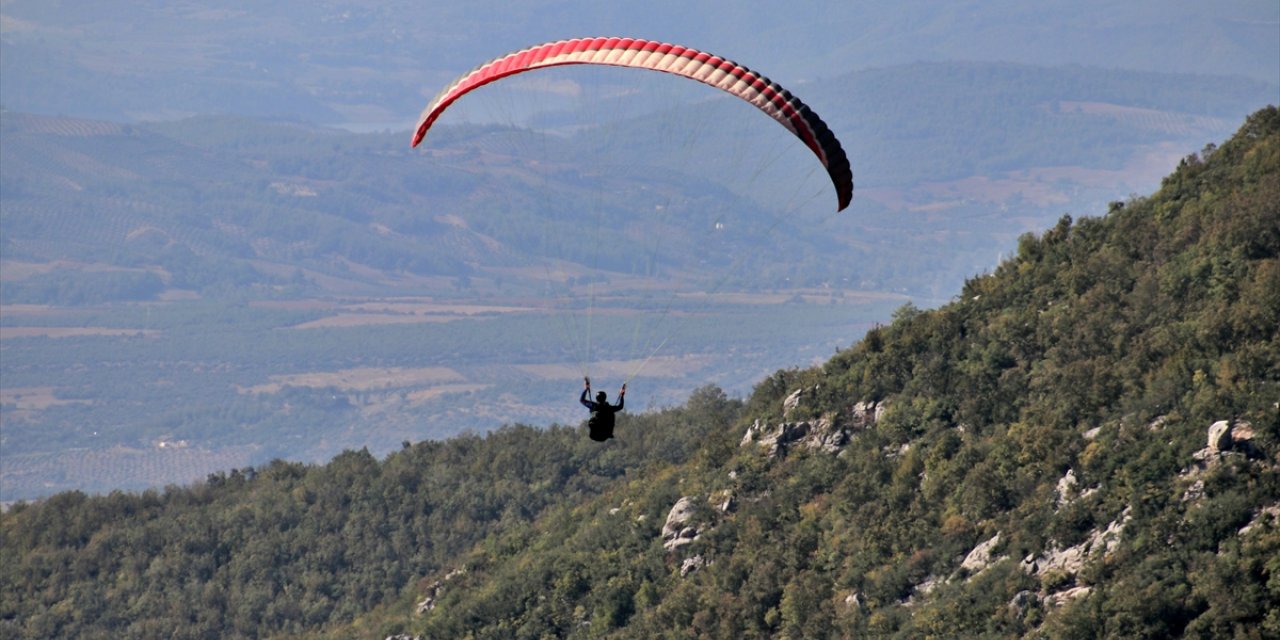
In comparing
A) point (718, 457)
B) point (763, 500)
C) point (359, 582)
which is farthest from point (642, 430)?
point (763, 500)

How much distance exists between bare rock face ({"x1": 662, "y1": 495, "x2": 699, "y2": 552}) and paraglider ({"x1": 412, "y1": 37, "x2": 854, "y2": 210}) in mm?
23284

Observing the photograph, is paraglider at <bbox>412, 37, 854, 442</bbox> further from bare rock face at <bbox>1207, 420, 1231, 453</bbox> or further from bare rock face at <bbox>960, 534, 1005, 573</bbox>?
bare rock face at <bbox>960, 534, 1005, 573</bbox>

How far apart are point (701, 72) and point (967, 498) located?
18793mm

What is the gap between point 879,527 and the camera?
191 feet

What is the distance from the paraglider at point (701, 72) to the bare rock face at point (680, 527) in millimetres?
23284

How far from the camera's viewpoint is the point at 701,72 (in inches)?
1711

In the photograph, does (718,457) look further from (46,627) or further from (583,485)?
(46,627)

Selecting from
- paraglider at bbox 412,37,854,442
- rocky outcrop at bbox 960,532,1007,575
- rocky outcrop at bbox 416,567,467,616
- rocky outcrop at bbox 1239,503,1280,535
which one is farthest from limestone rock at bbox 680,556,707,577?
rocky outcrop at bbox 1239,503,1280,535

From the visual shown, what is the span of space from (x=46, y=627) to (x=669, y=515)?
36641mm

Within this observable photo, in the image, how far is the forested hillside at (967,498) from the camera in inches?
1902

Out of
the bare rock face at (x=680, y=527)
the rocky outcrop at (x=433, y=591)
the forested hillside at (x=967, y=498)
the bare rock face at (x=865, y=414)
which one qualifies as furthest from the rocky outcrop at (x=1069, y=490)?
the rocky outcrop at (x=433, y=591)

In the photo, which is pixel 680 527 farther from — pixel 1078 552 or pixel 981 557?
pixel 1078 552

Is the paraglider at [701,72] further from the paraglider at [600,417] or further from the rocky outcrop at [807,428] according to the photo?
the rocky outcrop at [807,428]

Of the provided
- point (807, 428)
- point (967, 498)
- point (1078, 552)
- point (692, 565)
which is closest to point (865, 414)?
point (807, 428)
